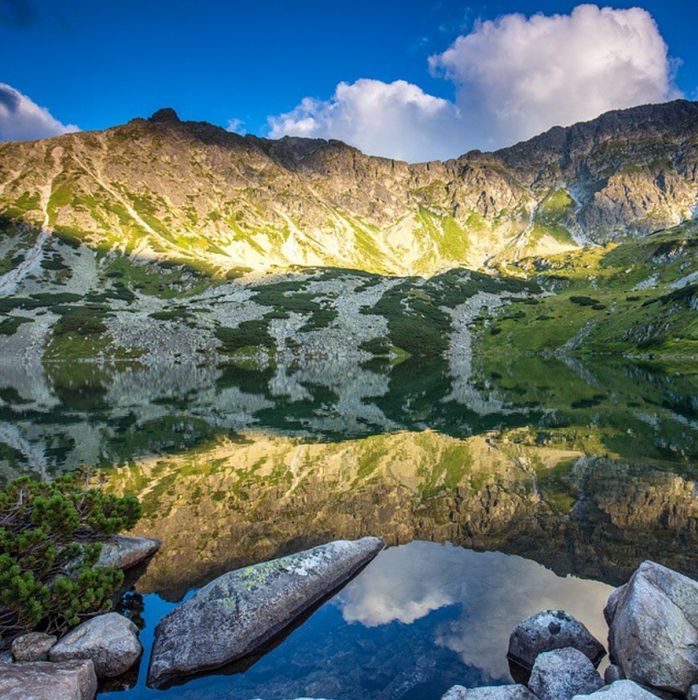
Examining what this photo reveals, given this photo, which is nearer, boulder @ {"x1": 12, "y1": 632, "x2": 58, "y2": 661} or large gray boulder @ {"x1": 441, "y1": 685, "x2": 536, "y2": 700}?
large gray boulder @ {"x1": 441, "y1": 685, "x2": 536, "y2": 700}

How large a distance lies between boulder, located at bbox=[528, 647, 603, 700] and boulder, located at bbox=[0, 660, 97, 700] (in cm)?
1005

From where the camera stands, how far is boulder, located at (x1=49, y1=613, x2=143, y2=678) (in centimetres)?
1205

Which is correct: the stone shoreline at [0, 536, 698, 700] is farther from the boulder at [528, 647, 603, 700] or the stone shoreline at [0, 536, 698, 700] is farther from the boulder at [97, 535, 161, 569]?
the boulder at [97, 535, 161, 569]

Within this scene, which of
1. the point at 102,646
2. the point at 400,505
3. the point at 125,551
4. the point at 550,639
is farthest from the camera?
the point at 400,505

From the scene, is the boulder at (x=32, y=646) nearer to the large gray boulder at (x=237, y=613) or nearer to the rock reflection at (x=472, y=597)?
the large gray boulder at (x=237, y=613)

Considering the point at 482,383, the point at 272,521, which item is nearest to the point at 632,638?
the point at 272,521

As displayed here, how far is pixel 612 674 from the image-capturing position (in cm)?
1112

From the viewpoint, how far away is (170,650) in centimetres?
1296

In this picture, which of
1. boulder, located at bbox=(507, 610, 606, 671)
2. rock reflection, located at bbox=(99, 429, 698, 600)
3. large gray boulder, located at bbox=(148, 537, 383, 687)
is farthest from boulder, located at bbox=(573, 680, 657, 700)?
large gray boulder, located at bbox=(148, 537, 383, 687)

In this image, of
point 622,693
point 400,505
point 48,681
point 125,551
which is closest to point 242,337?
point 400,505

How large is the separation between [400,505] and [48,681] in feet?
53.2

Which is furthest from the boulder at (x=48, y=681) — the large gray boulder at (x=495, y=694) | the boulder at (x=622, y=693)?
the boulder at (x=622, y=693)

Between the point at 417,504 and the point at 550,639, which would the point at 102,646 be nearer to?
the point at 550,639

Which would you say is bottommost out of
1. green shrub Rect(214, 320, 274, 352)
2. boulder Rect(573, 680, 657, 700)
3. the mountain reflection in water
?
the mountain reflection in water
